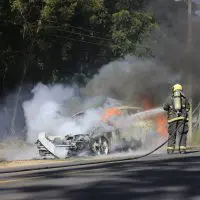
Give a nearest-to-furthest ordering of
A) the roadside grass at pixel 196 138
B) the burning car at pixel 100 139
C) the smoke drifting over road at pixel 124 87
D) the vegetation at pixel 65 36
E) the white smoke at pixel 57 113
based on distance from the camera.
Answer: the burning car at pixel 100 139 → the white smoke at pixel 57 113 → the smoke drifting over road at pixel 124 87 → the vegetation at pixel 65 36 → the roadside grass at pixel 196 138

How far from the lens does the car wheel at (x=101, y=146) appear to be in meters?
19.0

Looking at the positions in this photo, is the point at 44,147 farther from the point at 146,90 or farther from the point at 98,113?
the point at 146,90

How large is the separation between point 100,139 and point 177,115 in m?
2.85

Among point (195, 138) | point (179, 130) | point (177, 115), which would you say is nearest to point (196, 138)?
point (195, 138)

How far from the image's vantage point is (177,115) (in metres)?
17.5

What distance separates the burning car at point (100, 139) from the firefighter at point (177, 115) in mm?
2486

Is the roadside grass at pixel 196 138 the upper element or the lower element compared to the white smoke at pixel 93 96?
lower

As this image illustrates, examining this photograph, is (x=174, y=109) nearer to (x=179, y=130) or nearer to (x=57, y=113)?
(x=179, y=130)

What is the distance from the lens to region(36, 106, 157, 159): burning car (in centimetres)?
1839

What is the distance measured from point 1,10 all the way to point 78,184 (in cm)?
1749

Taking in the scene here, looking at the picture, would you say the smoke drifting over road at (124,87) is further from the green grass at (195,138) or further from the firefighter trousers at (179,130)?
the firefighter trousers at (179,130)

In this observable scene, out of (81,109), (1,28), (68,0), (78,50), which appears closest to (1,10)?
(1,28)

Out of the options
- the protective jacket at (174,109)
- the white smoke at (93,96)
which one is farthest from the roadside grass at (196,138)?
the protective jacket at (174,109)

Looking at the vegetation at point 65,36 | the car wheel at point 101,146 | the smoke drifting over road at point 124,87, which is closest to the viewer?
the car wheel at point 101,146
